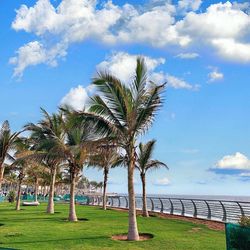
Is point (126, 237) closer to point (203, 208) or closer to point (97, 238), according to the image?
point (97, 238)

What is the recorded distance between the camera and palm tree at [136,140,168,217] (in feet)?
86.9

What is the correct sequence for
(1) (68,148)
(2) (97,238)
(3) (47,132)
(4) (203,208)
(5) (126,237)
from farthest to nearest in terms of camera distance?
(3) (47,132), (4) (203,208), (1) (68,148), (5) (126,237), (2) (97,238)

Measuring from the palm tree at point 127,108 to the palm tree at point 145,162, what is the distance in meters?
10.8

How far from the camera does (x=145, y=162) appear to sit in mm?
26750

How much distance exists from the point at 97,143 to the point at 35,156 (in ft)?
29.6

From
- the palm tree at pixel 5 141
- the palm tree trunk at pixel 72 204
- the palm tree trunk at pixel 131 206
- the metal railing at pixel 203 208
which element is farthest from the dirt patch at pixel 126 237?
the palm tree at pixel 5 141

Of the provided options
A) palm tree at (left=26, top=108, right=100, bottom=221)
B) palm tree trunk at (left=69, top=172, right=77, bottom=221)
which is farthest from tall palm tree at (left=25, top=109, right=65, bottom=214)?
palm tree trunk at (left=69, top=172, right=77, bottom=221)

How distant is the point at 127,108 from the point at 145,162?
12.2m

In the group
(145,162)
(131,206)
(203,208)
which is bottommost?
(131,206)

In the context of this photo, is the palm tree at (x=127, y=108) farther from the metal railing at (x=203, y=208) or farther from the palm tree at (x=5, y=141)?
the palm tree at (x=5, y=141)

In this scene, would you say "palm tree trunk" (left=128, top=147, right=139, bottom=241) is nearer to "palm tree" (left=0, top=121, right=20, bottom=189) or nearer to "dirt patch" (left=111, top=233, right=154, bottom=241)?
"dirt patch" (left=111, top=233, right=154, bottom=241)

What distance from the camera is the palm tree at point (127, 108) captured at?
15242 millimetres

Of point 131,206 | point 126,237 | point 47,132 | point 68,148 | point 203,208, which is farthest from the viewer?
point 47,132

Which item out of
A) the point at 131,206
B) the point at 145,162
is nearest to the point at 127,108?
the point at 131,206
